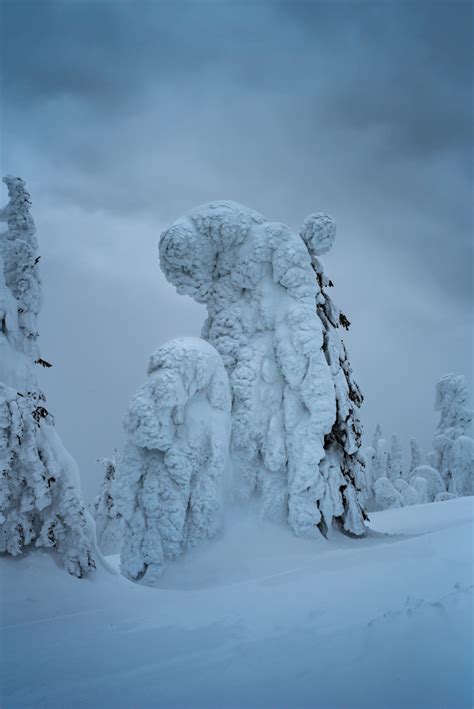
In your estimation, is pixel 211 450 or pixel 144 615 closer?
pixel 144 615

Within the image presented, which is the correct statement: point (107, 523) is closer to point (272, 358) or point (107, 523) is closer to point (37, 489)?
point (272, 358)

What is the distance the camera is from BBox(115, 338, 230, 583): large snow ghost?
7633 mm

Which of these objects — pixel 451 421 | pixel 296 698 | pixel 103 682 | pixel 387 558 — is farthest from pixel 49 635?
pixel 451 421

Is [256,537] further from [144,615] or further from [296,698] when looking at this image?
[296,698]

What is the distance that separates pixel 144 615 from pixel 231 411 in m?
4.46

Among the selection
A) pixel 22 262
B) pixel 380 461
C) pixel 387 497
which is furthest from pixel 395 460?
pixel 22 262

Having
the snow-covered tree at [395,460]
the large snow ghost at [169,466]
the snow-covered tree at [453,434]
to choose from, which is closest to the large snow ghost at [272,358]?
the large snow ghost at [169,466]

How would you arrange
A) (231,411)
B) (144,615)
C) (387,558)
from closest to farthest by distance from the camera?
1. (144,615)
2. (387,558)
3. (231,411)

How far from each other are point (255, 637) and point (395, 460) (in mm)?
34662

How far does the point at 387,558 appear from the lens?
241 inches

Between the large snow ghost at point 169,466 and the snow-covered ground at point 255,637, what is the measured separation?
177cm

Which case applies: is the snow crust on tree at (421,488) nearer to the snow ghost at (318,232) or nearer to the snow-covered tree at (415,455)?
the snow-covered tree at (415,455)

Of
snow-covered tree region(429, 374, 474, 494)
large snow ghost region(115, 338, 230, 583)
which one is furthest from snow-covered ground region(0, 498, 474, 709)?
snow-covered tree region(429, 374, 474, 494)

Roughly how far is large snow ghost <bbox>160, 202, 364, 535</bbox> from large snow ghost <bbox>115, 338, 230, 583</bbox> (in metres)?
0.94
